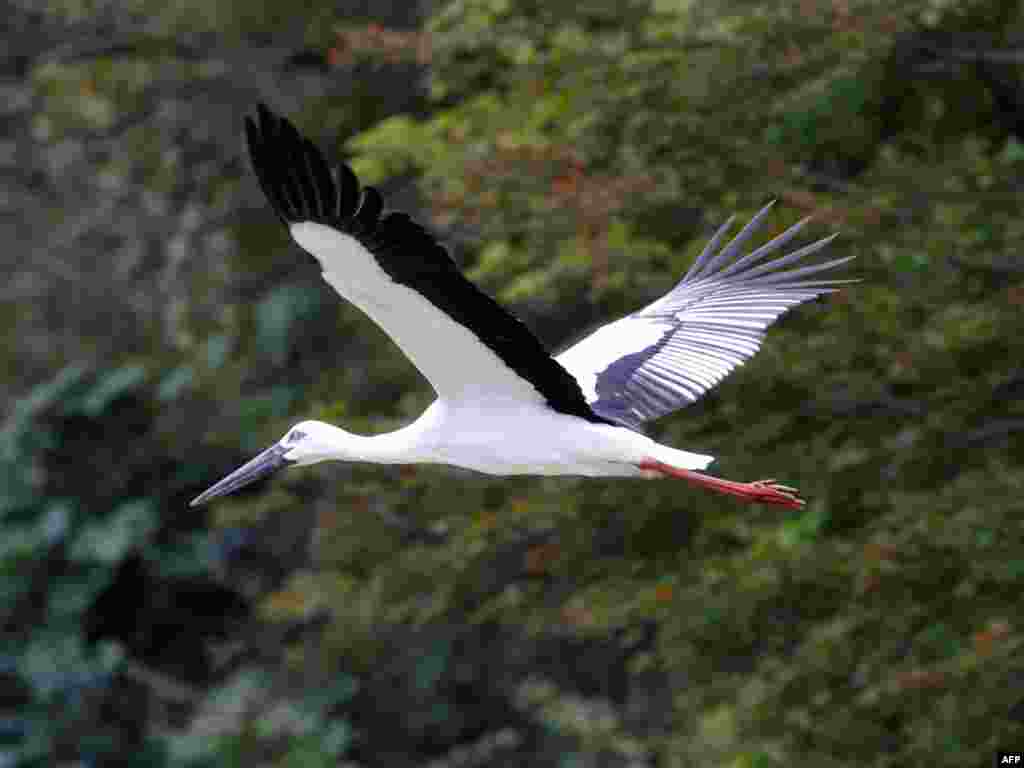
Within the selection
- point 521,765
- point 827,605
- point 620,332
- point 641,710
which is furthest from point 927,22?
point 521,765

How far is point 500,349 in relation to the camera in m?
6.95

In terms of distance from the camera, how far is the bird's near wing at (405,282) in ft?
19.4

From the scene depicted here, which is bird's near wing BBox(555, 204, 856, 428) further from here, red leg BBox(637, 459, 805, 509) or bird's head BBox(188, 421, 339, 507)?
bird's head BBox(188, 421, 339, 507)

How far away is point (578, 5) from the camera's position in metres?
11.9

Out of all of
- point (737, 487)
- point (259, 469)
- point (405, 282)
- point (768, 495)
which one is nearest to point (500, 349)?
point (405, 282)

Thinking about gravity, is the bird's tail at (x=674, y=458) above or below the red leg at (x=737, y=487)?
above

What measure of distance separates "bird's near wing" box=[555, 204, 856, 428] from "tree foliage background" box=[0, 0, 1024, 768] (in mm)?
1815

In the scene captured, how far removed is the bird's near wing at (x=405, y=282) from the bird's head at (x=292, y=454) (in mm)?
650

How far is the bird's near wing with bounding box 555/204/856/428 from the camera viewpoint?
314 inches

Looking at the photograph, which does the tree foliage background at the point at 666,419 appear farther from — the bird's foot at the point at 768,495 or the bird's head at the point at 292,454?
the bird's head at the point at 292,454

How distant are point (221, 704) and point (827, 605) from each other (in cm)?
690

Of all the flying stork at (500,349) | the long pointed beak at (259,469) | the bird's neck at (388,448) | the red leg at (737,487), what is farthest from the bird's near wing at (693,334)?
the long pointed beak at (259,469)

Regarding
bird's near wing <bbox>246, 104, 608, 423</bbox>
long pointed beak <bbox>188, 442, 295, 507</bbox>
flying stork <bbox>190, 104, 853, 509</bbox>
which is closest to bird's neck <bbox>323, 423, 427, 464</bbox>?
flying stork <bbox>190, 104, 853, 509</bbox>

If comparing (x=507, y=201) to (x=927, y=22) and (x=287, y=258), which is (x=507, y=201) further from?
(x=287, y=258)
